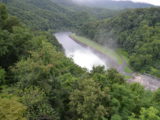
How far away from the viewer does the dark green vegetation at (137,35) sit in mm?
62787

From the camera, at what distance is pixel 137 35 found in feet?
257

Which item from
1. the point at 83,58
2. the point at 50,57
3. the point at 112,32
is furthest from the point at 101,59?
the point at 50,57

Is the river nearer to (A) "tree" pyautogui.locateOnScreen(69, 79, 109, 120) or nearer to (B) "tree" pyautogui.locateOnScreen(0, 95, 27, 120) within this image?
(A) "tree" pyautogui.locateOnScreen(69, 79, 109, 120)

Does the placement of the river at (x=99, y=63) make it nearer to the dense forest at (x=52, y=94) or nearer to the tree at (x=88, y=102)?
the dense forest at (x=52, y=94)

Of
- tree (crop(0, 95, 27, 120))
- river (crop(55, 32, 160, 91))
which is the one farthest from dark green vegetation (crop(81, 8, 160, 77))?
tree (crop(0, 95, 27, 120))

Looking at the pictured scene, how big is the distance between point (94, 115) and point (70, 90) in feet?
15.9

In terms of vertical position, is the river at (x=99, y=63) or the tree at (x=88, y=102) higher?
the tree at (x=88, y=102)

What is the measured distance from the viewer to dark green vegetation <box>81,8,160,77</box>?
206ft

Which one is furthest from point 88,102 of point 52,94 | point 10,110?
point 10,110

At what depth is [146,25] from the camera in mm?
79188

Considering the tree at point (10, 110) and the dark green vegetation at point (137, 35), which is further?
the dark green vegetation at point (137, 35)

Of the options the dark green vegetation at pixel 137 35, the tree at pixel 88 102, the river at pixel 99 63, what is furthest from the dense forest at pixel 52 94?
the dark green vegetation at pixel 137 35

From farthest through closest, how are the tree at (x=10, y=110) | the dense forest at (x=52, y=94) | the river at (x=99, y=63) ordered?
the river at (x=99, y=63) < the dense forest at (x=52, y=94) < the tree at (x=10, y=110)

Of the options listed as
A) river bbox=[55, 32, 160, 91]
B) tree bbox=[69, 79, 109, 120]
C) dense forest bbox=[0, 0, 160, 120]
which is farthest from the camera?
river bbox=[55, 32, 160, 91]
